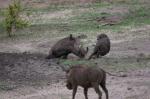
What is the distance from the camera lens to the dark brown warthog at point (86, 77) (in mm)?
12128

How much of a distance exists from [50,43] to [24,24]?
3.52m

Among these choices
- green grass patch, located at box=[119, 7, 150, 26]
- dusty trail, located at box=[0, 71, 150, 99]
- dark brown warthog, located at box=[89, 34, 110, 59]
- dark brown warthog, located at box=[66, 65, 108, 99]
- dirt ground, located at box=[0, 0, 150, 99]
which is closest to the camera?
dark brown warthog, located at box=[66, 65, 108, 99]

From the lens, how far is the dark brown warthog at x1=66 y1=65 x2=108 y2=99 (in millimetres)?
12128

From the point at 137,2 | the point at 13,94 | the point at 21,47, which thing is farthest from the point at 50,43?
the point at 137,2

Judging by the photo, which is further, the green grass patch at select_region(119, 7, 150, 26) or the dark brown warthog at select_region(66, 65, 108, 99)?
the green grass patch at select_region(119, 7, 150, 26)

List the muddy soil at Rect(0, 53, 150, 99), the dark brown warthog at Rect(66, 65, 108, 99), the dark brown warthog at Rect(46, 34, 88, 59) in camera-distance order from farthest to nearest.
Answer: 1. the dark brown warthog at Rect(46, 34, 88, 59)
2. the muddy soil at Rect(0, 53, 150, 99)
3. the dark brown warthog at Rect(66, 65, 108, 99)

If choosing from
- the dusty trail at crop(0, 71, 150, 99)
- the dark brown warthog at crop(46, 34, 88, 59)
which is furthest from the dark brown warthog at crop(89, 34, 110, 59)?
the dusty trail at crop(0, 71, 150, 99)

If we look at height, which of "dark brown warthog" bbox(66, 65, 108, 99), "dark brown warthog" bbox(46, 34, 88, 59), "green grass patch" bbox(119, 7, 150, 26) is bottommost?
"green grass patch" bbox(119, 7, 150, 26)

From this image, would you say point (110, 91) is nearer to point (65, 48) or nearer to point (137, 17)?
point (65, 48)

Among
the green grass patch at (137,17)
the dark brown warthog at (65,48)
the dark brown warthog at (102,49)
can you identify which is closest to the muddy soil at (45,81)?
the dark brown warthog at (65,48)

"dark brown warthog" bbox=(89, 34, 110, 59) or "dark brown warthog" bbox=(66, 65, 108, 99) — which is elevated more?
"dark brown warthog" bbox=(66, 65, 108, 99)

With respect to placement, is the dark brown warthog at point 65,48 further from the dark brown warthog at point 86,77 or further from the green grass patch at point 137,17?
the green grass patch at point 137,17

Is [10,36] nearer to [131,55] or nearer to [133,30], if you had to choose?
[133,30]

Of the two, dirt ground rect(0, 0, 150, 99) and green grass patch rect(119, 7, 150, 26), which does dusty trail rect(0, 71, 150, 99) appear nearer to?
dirt ground rect(0, 0, 150, 99)
